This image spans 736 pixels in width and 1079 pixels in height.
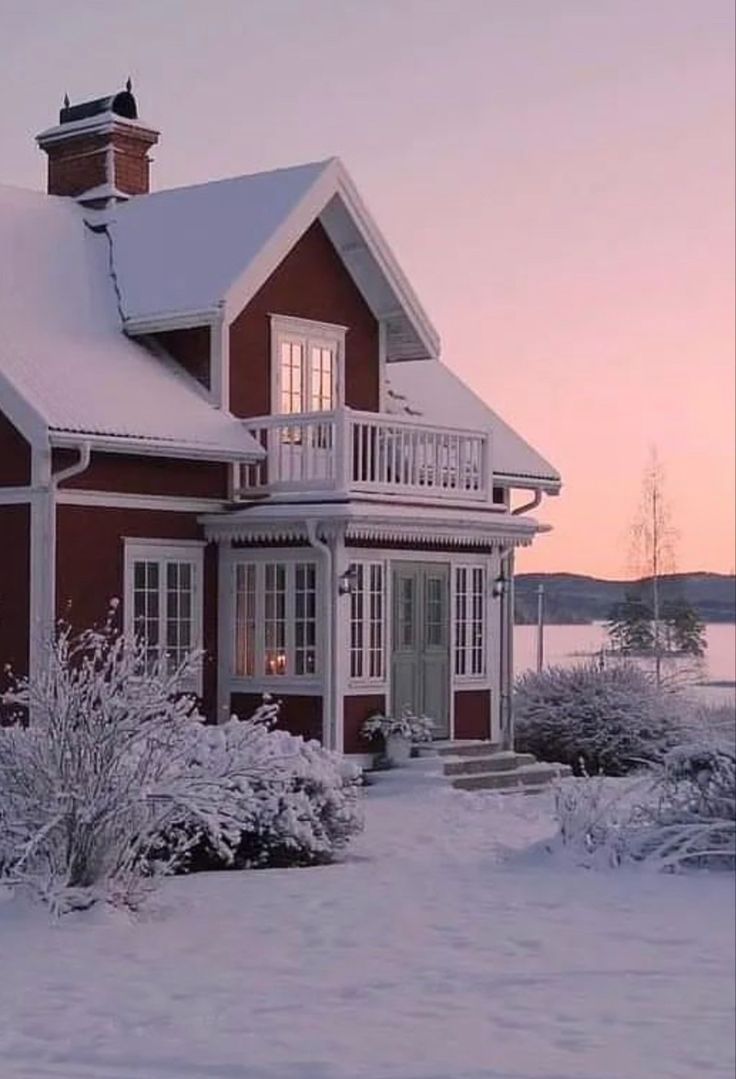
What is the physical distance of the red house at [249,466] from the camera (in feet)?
50.4

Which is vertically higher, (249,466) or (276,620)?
(249,466)

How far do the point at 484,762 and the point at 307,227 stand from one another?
586cm

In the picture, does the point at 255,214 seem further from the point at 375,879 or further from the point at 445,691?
the point at 375,879

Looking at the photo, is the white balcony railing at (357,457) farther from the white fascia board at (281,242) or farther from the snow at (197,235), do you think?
the snow at (197,235)

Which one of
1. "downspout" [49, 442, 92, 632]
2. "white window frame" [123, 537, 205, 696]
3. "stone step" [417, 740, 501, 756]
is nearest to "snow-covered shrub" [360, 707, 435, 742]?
"stone step" [417, 740, 501, 756]

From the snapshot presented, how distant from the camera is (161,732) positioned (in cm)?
947


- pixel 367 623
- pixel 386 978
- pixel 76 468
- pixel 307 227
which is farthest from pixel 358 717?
pixel 386 978

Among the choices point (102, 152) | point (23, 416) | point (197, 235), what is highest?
point (102, 152)

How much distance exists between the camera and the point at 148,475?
628 inches

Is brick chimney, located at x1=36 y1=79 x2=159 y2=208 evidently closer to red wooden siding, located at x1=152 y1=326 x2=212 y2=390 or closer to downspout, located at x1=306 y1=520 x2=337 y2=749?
red wooden siding, located at x1=152 y1=326 x2=212 y2=390

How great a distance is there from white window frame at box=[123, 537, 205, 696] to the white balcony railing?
0.80m

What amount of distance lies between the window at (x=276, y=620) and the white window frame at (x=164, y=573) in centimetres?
39

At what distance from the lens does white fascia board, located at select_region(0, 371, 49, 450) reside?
48.0 feet

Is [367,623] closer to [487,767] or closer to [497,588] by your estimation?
[487,767]
